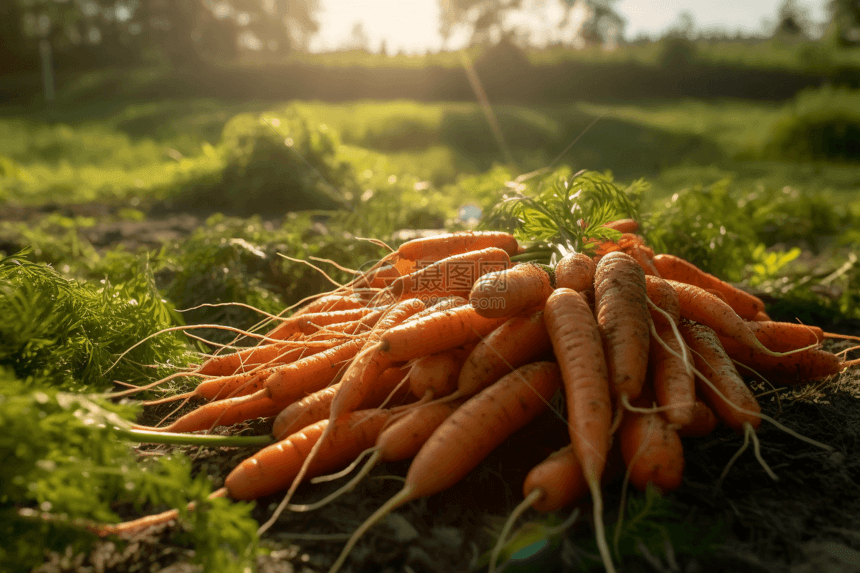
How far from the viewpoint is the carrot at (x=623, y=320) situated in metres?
1.85

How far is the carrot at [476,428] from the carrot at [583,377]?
0.15m

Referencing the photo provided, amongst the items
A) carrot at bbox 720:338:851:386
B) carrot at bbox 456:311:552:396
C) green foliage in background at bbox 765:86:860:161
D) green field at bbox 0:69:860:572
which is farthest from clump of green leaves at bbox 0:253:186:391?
A: green foliage in background at bbox 765:86:860:161

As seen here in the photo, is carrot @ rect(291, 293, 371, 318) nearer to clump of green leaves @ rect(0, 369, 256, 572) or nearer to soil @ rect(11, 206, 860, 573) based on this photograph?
soil @ rect(11, 206, 860, 573)

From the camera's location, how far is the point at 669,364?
6.49 feet

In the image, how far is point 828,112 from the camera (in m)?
13.5

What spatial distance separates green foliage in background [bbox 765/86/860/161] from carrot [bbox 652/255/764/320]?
Answer: 13732 mm

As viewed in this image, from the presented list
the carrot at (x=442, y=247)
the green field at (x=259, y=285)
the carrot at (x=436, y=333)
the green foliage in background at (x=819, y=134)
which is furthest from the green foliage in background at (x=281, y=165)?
the green foliage in background at (x=819, y=134)

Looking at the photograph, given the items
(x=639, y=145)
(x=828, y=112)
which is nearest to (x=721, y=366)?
(x=639, y=145)

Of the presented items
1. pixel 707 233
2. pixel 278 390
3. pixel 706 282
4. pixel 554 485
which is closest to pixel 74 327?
pixel 278 390

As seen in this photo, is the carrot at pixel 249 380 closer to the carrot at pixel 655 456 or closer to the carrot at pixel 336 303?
the carrot at pixel 336 303

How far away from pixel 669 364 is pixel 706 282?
1.13 meters

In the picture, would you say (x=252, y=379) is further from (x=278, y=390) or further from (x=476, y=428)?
(x=476, y=428)

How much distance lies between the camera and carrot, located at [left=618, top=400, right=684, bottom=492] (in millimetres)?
1661

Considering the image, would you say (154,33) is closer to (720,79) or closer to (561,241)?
(720,79)
